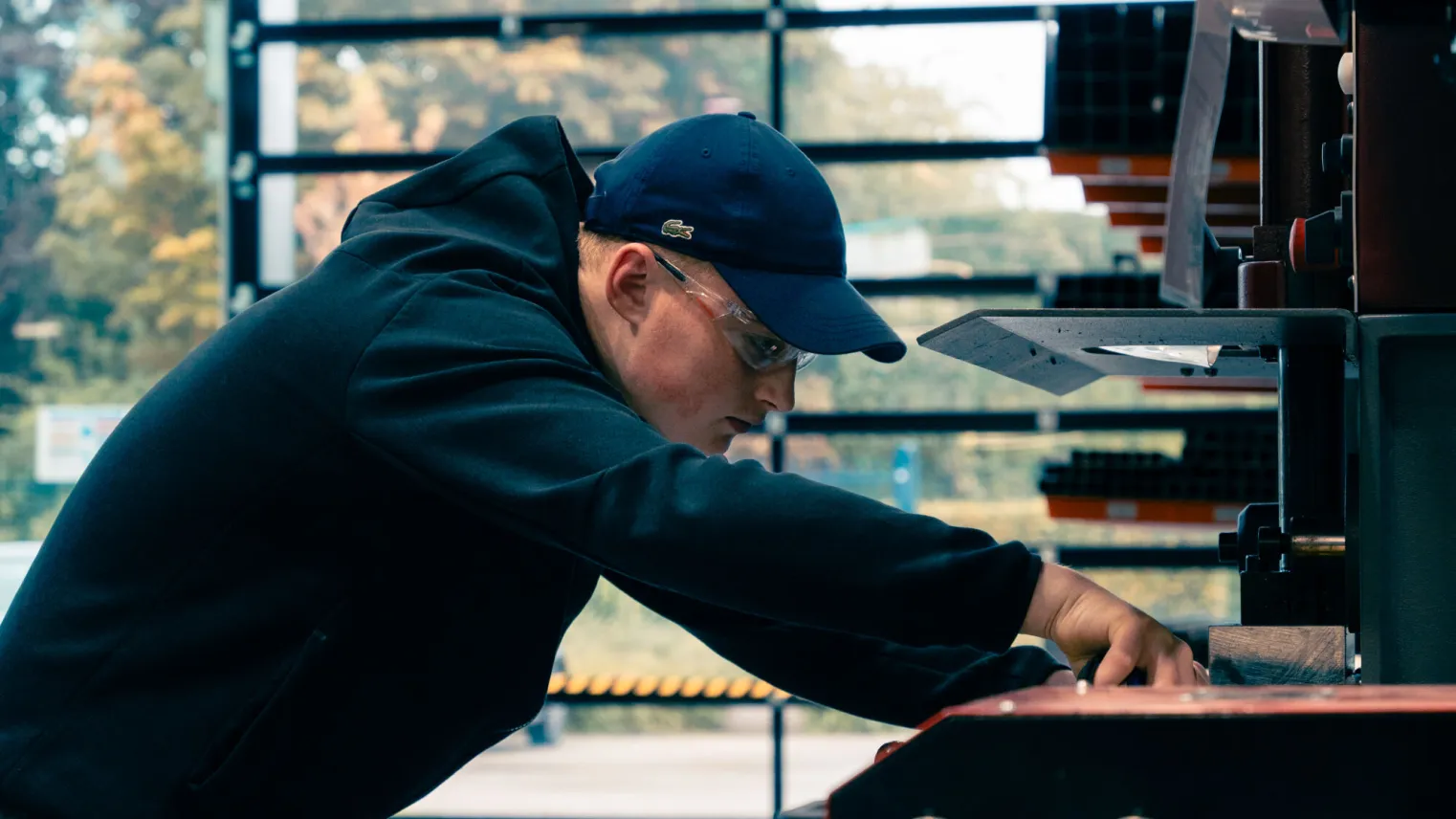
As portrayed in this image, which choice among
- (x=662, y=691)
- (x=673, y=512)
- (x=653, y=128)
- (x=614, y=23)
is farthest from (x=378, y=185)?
(x=673, y=512)

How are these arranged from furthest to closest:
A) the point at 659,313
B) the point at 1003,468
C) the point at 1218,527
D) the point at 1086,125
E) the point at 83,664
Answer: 1. the point at 1003,468
2. the point at 1218,527
3. the point at 1086,125
4. the point at 659,313
5. the point at 83,664

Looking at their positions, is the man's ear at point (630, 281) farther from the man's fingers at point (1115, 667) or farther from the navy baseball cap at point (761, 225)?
the man's fingers at point (1115, 667)

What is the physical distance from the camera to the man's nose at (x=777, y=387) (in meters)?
1.74

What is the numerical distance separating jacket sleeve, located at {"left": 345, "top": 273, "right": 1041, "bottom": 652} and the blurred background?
2609 mm

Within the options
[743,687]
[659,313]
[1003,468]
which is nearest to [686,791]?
[1003,468]

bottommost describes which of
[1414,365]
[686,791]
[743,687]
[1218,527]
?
[686,791]

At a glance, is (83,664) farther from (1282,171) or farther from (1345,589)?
(1282,171)

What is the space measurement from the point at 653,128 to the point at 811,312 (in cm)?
586

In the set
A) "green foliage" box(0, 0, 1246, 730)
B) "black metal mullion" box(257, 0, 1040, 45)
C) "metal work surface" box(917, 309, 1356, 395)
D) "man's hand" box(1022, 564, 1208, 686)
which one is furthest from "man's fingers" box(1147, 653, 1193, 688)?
"green foliage" box(0, 0, 1246, 730)

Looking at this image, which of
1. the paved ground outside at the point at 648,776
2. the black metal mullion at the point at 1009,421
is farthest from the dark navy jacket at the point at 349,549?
the paved ground outside at the point at 648,776

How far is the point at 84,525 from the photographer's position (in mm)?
1508

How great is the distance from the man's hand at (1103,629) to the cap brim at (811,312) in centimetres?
44

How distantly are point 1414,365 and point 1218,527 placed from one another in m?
3.31

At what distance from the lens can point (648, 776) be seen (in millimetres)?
Answer: 8570
